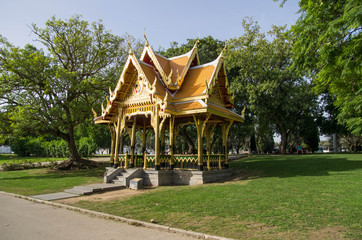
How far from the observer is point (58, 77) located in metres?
20.3

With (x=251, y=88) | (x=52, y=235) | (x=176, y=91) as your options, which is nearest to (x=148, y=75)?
(x=176, y=91)

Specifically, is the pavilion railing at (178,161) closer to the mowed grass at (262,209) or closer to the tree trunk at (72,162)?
the mowed grass at (262,209)

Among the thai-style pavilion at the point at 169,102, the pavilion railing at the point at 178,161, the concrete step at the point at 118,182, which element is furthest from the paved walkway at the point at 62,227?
the pavilion railing at the point at 178,161

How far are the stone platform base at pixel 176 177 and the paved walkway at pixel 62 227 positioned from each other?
19.2 feet

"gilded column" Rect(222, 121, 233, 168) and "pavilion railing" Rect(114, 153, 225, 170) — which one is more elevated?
"gilded column" Rect(222, 121, 233, 168)

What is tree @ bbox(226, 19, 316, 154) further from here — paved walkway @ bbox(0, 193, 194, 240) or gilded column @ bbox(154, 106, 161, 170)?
paved walkway @ bbox(0, 193, 194, 240)

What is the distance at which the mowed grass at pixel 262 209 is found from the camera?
573cm

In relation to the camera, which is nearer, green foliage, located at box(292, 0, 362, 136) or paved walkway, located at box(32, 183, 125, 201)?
green foliage, located at box(292, 0, 362, 136)

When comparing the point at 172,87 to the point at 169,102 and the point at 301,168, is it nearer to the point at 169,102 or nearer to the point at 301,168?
the point at 169,102

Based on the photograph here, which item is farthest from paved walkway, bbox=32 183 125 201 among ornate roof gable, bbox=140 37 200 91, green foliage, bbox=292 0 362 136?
green foliage, bbox=292 0 362 136

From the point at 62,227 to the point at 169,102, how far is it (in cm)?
941

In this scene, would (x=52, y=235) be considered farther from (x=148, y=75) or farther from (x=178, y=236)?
(x=148, y=75)

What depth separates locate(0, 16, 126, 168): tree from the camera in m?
20.1

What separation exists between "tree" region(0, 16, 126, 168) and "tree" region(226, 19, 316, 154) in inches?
613
